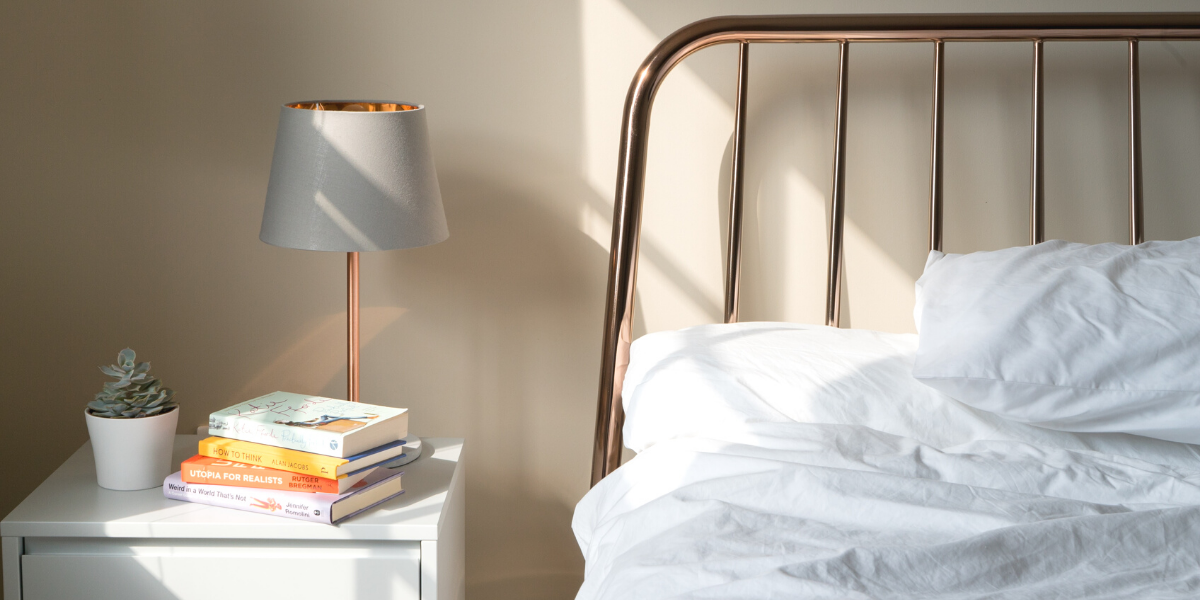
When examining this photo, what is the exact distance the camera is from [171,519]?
1.09 m

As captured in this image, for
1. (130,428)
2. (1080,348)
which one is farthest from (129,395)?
(1080,348)

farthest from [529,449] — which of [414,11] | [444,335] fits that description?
[414,11]

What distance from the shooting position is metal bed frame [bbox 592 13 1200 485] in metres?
1.32

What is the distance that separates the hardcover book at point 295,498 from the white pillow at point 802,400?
1.11ft

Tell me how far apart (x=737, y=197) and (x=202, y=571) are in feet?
3.09

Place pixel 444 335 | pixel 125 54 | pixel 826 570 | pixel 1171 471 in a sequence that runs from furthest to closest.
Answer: pixel 444 335, pixel 125 54, pixel 1171 471, pixel 826 570

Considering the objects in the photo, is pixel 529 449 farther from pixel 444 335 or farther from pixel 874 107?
pixel 874 107

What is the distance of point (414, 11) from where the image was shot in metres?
1.44

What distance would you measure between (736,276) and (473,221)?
457 mm

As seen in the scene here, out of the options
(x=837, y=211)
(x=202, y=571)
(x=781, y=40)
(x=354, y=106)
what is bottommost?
(x=202, y=571)

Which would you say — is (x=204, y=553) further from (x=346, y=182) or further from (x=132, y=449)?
(x=346, y=182)

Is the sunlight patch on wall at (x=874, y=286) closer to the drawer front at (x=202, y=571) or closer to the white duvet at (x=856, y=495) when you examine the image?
the white duvet at (x=856, y=495)

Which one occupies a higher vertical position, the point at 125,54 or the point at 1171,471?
the point at 125,54

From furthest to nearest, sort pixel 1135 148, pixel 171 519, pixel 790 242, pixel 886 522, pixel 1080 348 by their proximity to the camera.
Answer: pixel 790 242 < pixel 1135 148 < pixel 171 519 < pixel 1080 348 < pixel 886 522
